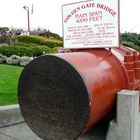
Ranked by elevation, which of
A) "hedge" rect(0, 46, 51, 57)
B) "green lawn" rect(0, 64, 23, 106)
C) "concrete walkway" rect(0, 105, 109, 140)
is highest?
"hedge" rect(0, 46, 51, 57)

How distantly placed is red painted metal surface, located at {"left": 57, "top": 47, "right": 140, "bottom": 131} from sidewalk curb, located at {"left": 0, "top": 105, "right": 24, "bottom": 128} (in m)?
1.68

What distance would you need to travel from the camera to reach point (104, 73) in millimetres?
3406

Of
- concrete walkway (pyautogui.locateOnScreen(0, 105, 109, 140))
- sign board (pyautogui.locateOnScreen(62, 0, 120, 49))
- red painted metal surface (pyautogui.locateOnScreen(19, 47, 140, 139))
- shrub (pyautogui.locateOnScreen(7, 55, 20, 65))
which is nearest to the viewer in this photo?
red painted metal surface (pyautogui.locateOnScreen(19, 47, 140, 139))

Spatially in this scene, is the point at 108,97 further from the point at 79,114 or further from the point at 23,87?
the point at 23,87

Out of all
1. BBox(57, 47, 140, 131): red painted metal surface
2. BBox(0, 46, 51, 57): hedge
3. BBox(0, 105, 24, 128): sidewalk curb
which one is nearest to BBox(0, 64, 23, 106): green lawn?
BBox(0, 105, 24, 128): sidewalk curb

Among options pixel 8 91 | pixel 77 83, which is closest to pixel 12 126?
pixel 8 91

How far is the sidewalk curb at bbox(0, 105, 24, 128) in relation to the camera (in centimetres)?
485

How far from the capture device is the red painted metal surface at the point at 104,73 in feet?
10.5

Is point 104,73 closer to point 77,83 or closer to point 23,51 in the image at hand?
point 77,83

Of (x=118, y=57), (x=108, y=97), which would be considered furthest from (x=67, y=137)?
(x=118, y=57)

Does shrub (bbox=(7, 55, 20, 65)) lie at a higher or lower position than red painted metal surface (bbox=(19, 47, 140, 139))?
lower

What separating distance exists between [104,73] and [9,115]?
79.3 inches

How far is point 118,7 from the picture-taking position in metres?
3.69

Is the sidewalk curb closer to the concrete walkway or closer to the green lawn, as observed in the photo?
the concrete walkway
